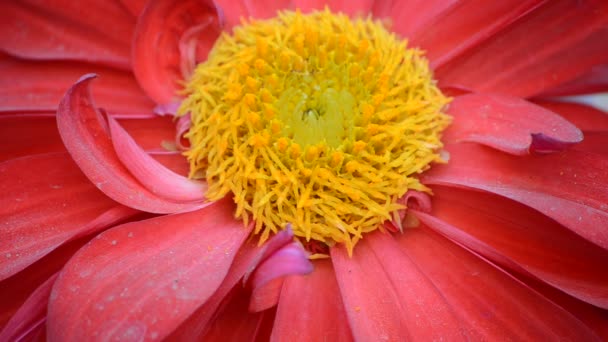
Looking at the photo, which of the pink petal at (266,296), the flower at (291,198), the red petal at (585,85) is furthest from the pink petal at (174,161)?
the red petal at (585,85)

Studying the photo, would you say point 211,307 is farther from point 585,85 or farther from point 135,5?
point 585,85

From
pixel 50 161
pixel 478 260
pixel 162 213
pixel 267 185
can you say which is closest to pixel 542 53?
pixel 478 260

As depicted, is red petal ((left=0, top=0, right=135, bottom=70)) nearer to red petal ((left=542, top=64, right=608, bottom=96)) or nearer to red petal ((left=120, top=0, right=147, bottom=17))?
red petal ((left=120, top=0, right=147, bottom=17))

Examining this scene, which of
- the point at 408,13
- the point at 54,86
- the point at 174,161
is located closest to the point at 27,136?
the point at 54,86

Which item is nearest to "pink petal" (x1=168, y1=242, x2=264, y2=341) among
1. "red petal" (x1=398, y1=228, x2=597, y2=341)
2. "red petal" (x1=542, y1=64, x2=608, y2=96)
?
"red petal" (x1=398, y1=228, x2=597, y2=341)

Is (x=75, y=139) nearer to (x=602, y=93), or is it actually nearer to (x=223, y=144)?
(x=223, y=144)

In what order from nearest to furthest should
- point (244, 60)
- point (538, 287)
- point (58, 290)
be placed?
1. point (58, 290)
2. point (538, 287)
3. point (244, 60)
